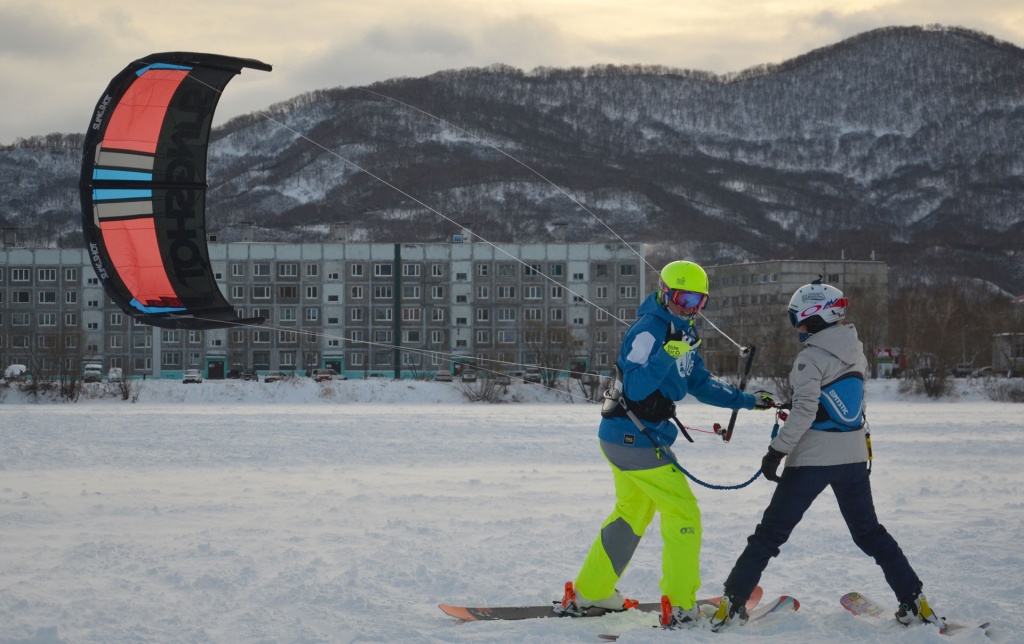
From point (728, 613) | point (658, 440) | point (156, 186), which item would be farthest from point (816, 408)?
point (156, 186)

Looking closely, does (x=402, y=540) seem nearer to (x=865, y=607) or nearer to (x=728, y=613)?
(x=728, y=613)

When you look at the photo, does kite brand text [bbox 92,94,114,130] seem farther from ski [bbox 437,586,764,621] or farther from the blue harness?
the blue harness

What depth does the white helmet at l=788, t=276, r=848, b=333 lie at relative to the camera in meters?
6.15

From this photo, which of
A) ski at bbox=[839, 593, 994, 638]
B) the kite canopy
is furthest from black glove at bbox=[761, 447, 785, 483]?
the kite canopy

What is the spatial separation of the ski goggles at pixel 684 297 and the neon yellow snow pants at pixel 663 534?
2.93ft

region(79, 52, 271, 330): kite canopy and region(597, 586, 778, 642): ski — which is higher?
region(79, 52, 271, 330): kite canopy

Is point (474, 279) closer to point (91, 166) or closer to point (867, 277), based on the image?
point (867, 277)

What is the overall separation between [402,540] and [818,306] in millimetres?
4093

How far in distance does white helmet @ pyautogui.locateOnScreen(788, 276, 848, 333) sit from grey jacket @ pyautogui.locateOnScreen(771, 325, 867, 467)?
7 cm

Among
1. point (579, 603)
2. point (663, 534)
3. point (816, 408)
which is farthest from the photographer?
point (579, 603)

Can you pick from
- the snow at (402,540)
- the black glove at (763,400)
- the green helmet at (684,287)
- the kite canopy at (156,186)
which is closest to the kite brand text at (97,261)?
the kite canopy at (156,186)

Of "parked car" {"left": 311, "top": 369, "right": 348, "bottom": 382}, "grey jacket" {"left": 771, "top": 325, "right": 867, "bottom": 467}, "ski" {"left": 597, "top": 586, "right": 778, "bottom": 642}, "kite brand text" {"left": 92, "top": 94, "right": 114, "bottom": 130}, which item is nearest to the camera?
"grey jacket" {"left": 771, "top": 325, "right": 867, "bottom": 467}

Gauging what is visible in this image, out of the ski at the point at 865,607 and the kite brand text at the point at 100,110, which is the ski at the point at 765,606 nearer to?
the ski at the point at 865,607

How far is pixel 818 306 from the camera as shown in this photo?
6.16m
